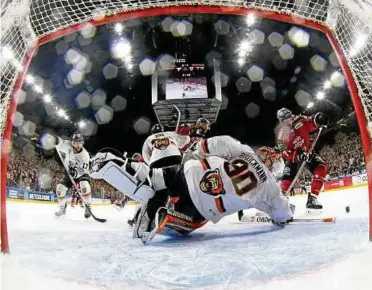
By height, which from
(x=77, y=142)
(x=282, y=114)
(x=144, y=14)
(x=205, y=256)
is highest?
(x=144, y=14)

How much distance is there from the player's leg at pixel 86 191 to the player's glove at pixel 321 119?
1288mm

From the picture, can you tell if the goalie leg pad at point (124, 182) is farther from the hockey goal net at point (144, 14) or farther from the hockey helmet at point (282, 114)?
the hockey helmet at point (282, 114)

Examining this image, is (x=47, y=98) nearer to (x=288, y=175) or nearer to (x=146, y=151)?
(x=146, y=151)

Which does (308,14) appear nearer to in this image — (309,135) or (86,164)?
(309,135)

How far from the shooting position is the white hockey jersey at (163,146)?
1.61 meters

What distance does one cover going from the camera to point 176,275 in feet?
3.82

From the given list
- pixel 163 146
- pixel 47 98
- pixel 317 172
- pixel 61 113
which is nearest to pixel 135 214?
pixel 163 146

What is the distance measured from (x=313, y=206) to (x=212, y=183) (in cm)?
59

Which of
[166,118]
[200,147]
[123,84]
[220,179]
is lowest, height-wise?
[220,179]

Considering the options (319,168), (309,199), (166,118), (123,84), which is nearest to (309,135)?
(319,168)

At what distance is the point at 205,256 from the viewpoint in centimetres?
129

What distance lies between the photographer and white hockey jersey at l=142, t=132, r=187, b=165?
161cm

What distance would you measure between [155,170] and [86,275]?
0.56 m

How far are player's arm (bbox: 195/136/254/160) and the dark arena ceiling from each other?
0.16 meters
